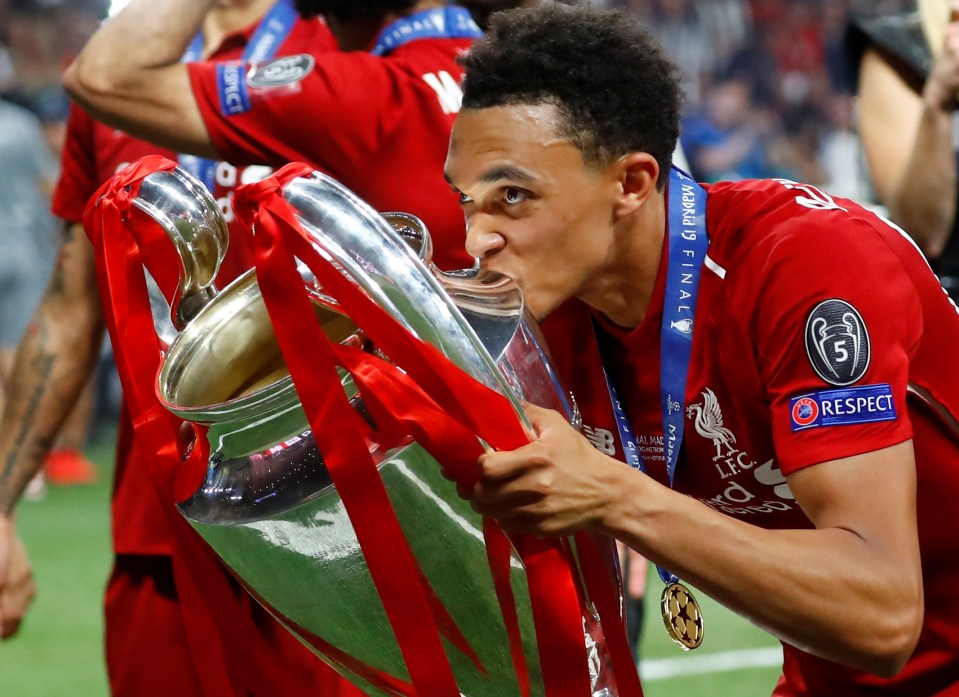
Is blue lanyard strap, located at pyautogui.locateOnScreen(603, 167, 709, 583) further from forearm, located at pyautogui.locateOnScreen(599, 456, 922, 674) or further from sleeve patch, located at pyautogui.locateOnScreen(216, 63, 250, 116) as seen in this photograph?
sleeve patch, located at pyautogui.locateOnScreen(216, 63, 250, 116)

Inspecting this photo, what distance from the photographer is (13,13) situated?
1289cm

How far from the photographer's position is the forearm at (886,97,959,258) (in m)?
3.76

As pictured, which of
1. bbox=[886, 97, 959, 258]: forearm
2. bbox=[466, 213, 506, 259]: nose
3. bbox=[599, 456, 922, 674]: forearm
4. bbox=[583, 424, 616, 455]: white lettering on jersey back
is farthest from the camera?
bbox=[886, 97, 959, 258]: forearm

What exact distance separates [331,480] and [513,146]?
67 cm

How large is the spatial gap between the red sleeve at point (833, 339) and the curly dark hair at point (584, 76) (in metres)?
0.31

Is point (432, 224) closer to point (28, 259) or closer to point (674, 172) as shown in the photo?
point (674, 172)

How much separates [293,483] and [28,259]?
26.2 ft

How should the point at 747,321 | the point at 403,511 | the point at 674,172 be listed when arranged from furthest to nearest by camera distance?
the point at 674,172 < the point at 747,321 < the point at 403,511

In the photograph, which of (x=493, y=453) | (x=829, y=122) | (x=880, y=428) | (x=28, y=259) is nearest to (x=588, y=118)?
(x=880, y=428)

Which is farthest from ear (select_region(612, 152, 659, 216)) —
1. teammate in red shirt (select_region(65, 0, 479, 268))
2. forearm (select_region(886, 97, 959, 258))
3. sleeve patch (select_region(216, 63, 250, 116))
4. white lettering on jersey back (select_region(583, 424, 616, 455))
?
forearm (select_region(886, 97, 959, 258))

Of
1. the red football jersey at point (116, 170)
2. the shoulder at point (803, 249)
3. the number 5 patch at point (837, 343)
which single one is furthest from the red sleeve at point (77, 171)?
the number 5 patch at point (837, 343)

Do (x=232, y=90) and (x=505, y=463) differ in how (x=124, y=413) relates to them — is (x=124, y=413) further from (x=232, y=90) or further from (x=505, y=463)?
(x=505, y=463)

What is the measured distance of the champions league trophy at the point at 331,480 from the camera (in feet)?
5.41

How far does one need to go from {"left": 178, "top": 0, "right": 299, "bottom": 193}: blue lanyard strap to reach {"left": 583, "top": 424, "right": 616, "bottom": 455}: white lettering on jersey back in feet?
3.83
